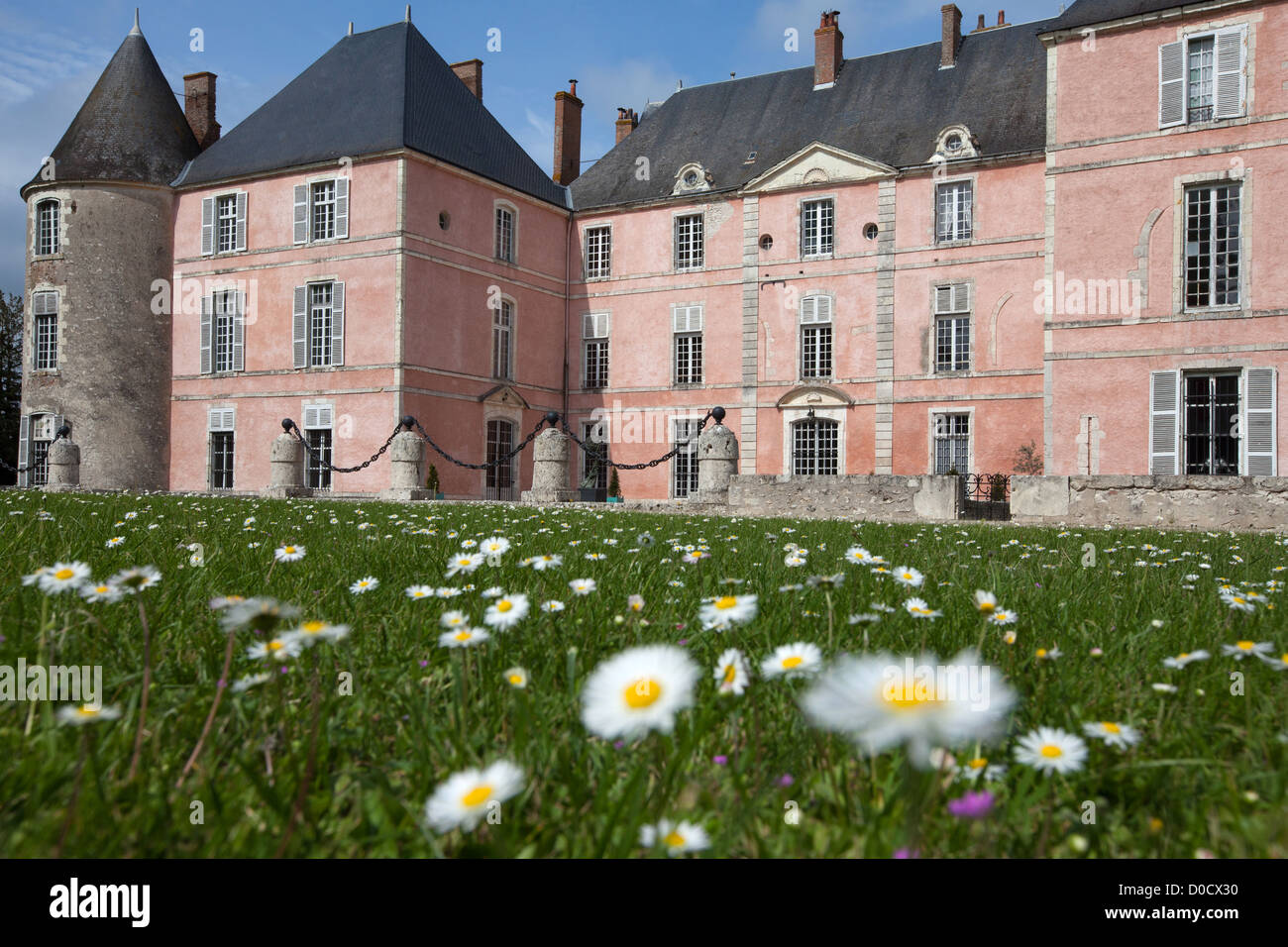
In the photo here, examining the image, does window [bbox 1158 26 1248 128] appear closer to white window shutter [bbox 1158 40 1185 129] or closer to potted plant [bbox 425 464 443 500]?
white window shutter [bbox 1158 40 1185 129]

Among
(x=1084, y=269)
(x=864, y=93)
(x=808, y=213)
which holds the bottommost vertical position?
(x=1084, y=269)

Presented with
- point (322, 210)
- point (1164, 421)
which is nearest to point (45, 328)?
point (322, 210)

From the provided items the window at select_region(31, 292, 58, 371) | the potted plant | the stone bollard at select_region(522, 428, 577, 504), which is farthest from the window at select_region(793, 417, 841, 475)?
the window at select_region(31, 292, 58, 371)

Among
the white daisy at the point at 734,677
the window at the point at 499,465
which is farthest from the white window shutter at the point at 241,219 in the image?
the white daisy at the point at 734,677

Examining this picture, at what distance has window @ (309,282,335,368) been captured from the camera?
26.3m

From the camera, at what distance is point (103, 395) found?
90.7ft

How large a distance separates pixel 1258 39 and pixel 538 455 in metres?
17.4

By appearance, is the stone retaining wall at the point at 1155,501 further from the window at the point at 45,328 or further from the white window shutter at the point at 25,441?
the white window shutter at the point at 25,441

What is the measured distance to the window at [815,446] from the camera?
90.0 feet

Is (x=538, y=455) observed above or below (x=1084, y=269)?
below

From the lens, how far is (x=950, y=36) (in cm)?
2783
